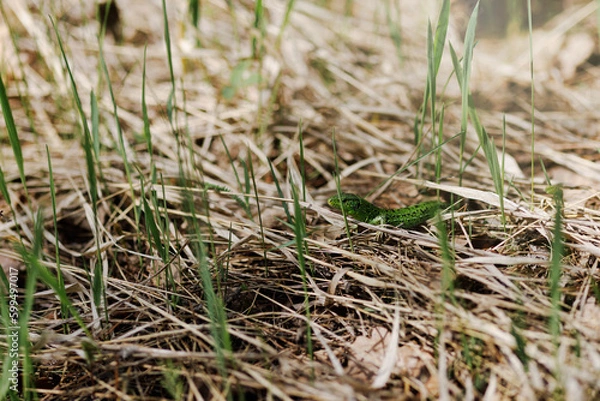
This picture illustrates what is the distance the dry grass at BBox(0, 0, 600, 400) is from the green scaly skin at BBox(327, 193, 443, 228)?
0.08m

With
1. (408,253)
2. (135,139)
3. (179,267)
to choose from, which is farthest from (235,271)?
(135,139)

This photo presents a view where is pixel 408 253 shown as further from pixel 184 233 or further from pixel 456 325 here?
pixel 184 233

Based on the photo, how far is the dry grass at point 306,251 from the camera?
1.53 m

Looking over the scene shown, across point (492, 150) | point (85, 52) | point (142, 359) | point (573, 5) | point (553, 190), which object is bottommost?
point (142, 359)

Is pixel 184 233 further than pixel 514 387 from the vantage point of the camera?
Yes

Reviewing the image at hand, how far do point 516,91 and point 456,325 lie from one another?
3280 mm

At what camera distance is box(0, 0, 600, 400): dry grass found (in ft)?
5.03

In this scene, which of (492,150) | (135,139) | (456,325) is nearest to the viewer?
(456,325)

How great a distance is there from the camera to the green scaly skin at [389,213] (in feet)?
7.45

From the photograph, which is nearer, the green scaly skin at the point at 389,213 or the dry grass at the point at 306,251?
the dry grass at the point at 306,251

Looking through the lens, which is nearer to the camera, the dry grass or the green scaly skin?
the dry grass

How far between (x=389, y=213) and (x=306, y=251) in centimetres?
49

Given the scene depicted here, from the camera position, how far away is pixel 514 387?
1.43 meters

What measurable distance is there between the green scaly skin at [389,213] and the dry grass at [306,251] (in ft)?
0.25
